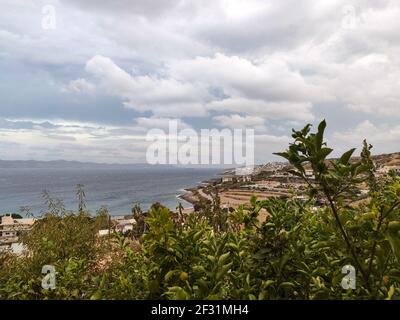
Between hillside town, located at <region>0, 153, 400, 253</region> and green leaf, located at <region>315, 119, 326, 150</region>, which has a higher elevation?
green leaf, located at <region>315, 119, 326, 150</region>

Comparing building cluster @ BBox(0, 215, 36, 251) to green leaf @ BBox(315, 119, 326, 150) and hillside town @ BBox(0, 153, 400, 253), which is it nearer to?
hillside town @ BBox(0, 153, 400, 253)

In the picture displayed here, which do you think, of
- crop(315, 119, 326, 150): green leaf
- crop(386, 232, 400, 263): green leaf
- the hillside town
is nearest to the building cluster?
the hillside town

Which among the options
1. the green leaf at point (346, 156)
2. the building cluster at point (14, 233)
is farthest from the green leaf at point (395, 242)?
the building cluster at point (14, 233)

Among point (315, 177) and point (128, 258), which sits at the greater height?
point (315, 177)

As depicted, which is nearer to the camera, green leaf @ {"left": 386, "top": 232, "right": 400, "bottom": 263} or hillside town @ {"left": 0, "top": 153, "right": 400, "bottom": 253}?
green leaf @ {"left": 386, "top": 232, "right": 400, "bottom": 263}

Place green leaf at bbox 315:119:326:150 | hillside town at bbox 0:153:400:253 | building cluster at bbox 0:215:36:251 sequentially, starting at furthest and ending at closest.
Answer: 1. building cluster at bbox 0:215:36:251
2. hillside town at bbox 0:153:400:253
3. green leaf at bbox 315:119:326:150

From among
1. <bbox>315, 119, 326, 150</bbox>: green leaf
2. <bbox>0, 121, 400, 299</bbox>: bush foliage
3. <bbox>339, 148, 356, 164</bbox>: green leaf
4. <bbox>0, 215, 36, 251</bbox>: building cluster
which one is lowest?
<bbox>0, 215, 36, 251</bbox>: building cluster

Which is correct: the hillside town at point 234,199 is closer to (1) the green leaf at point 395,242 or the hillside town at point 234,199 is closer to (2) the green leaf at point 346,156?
(2) the green leaf at point 346,156

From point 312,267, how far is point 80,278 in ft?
6.88

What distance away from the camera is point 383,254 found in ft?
6.55

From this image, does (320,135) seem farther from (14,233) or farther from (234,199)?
(234,199)

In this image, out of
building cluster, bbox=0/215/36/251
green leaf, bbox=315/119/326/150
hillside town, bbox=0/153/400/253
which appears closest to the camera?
green leaf, bbox=315/119/326/150
